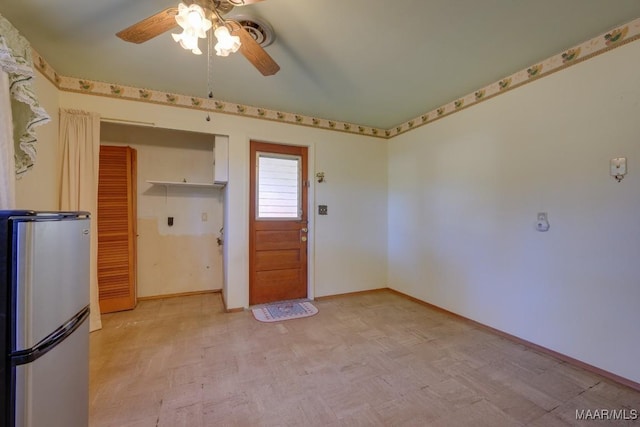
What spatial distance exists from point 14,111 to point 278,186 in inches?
93.8

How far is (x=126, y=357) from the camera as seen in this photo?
215 cm

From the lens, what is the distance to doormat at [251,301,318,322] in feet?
9.76

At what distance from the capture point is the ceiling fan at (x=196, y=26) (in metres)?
1.34

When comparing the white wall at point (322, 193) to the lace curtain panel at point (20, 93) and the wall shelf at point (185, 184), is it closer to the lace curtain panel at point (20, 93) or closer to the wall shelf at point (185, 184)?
the wall shelf at point (185, 184)

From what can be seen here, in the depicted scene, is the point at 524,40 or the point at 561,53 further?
the point at 561,53

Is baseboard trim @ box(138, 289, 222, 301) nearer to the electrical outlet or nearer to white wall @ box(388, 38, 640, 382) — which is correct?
white wall @ box(388, 38, 640, 382)

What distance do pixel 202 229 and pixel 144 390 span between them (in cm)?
231

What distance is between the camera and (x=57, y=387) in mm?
1014

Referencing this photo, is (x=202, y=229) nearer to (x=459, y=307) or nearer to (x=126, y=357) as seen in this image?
(x=126, y=357)

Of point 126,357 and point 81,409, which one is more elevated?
point 81,409

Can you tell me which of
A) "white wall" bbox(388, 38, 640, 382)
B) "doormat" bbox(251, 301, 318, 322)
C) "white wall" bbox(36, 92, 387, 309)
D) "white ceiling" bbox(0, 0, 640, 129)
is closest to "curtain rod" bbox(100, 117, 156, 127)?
"white wall" bbox(36, 92, 387, 309)

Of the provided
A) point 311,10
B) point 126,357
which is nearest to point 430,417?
point 126,357

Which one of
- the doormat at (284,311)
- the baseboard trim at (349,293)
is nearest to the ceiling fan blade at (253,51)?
the doormat at (284,311)

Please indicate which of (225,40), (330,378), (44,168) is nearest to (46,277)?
(225,40)
